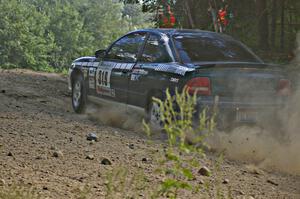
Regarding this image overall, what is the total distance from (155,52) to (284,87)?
73.9 inches

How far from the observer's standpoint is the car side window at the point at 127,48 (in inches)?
372

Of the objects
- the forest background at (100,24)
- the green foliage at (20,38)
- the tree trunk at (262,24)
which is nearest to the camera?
the tree trunk at (262,24)

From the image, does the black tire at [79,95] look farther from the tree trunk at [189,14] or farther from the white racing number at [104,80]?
the tree trunk at [189,14]

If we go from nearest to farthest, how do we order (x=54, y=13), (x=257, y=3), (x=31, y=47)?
1. (x=257, y=3)
2. (x=31, y=47)
3. (x=54, y=13)

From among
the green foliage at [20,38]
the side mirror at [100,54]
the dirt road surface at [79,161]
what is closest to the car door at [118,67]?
the side mirror at [100,54]

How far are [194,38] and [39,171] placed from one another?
3.81 meters

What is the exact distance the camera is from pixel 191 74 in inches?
306

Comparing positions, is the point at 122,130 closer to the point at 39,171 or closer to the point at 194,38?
the point at 194,38

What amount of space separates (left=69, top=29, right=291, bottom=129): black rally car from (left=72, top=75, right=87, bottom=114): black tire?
0.55m

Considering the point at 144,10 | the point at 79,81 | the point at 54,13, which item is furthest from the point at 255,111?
the point at 54,13

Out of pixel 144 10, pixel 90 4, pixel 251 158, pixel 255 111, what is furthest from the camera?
pixel 90 4

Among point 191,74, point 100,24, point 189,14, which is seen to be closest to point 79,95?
point 191,74

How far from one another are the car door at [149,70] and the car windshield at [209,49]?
0.22 m

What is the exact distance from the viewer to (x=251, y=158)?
729 centimetres
